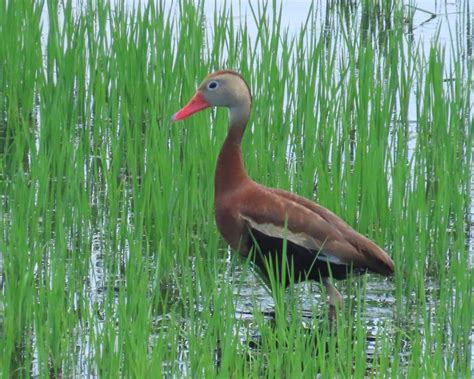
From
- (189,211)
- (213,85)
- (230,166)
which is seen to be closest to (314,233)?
(230,166)

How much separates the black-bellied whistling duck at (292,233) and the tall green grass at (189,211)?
0.11 m

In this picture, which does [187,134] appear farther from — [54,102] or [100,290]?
[100,290]

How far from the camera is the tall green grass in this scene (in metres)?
4.01

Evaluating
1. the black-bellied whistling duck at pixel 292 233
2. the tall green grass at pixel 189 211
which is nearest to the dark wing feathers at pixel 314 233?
the black-bellied whistling duck at pixel 292 233

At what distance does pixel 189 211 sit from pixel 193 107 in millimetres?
379

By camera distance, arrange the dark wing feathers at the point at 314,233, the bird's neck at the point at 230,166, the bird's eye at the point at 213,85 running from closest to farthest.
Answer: the dark wing feathers at the point at 314,233, the bird's neck at the point at 230,166, the bird's eye at the point at 213,85

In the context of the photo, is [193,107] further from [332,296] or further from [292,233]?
[332,296]

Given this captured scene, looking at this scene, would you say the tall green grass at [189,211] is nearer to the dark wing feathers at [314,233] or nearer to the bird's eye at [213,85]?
the dark wing feathers at [314,233]

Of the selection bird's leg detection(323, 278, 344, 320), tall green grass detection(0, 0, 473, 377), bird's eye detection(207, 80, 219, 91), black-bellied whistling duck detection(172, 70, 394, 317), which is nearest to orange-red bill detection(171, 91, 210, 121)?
bird's eye detection(207, 80, 219, 91)

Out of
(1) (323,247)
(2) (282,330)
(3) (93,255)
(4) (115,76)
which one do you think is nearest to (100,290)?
(3) (93,255)

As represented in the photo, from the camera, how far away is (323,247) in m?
4.75

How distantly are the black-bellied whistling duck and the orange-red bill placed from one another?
312 mm

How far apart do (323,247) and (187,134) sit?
3.53ft

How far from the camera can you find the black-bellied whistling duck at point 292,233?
15.5ft
